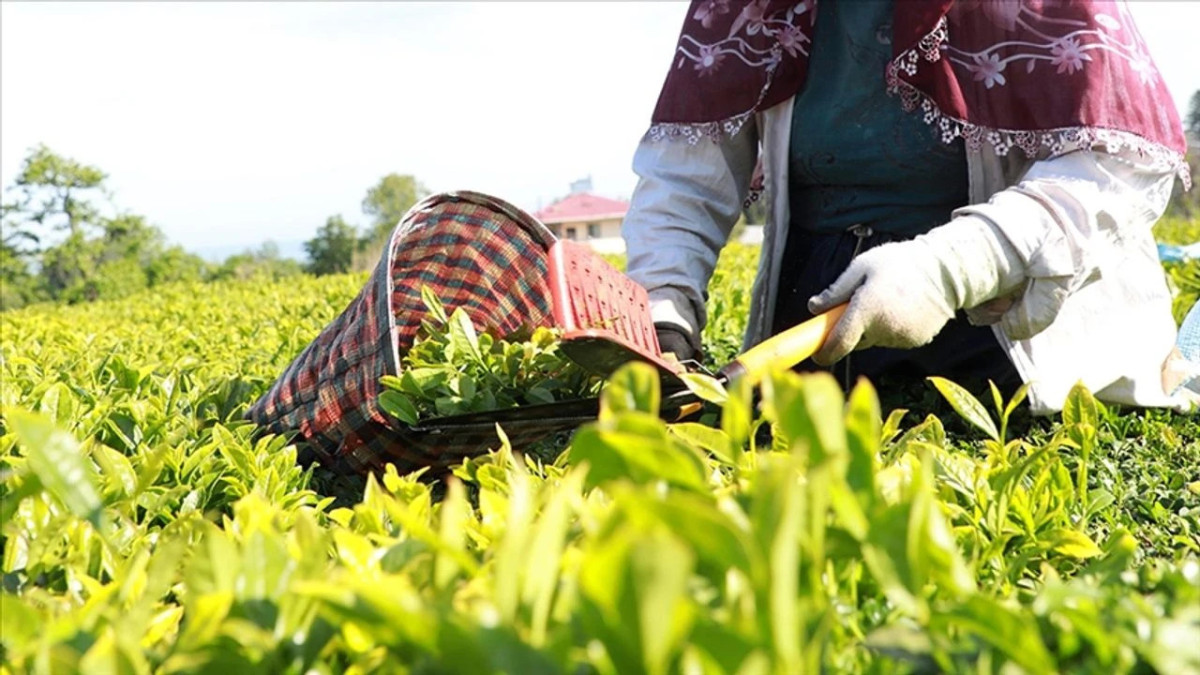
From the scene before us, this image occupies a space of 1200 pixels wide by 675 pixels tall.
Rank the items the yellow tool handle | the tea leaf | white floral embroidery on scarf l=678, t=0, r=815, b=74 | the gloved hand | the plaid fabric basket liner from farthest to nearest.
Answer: white floral embroidery on scarf l=678, t=0, r=815, b=74
the gloved hand
the plaid fabric basket liner
the yellow tool handle
the tea leaf

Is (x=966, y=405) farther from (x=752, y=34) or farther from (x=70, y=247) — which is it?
(x=70, y=247)

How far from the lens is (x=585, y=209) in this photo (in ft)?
214

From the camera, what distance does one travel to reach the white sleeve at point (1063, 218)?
2293 mm

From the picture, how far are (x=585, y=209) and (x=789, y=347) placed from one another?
6380 cm

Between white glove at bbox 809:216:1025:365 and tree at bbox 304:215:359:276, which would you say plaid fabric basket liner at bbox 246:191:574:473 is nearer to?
white glove at bbox 809:216:1025:365

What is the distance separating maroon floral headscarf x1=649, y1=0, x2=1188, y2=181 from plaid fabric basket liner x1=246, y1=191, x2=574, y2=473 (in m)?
0.93

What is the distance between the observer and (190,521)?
118 cm

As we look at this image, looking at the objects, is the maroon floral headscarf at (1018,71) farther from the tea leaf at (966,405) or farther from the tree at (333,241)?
the tree at (333,241)

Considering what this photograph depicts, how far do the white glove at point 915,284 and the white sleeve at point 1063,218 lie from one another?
4 cm

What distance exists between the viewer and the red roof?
64.2m

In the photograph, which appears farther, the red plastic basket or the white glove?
the red plastic basket

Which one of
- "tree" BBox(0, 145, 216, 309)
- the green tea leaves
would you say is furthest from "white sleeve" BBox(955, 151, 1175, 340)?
"tree" BBox(0, 145, 216, 309)

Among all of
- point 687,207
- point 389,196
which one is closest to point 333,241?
point 389,196

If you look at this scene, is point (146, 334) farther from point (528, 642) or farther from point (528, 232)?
point (528, 642)
